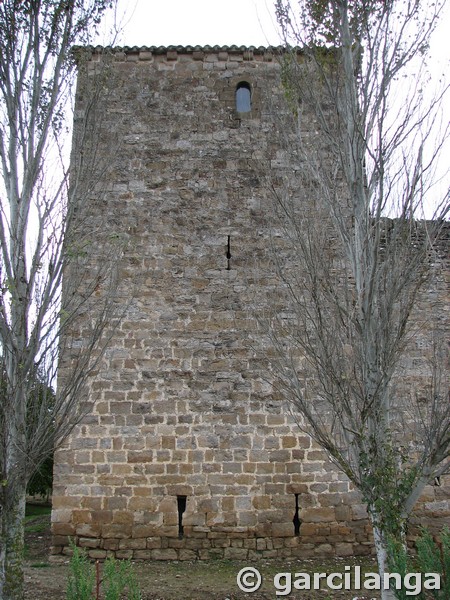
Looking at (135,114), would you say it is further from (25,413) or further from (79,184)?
(25,413)

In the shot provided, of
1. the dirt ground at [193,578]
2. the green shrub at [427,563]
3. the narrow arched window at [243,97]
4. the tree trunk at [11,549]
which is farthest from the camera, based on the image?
the narrow arched window at [243,97]

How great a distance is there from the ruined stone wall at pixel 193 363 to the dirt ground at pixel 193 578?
0.60 feet

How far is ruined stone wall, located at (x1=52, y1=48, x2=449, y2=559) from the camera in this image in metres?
6.76

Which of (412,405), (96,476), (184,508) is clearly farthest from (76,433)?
(412,405)

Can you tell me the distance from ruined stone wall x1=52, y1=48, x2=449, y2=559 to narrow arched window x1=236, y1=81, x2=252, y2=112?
0.07 meters

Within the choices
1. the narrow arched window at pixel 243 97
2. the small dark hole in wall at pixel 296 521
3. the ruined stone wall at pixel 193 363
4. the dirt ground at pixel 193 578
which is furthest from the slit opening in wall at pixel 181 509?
the narrow arched window at pixel 243 97

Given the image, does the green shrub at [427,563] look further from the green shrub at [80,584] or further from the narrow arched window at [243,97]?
the narrow arched window at [243,97]

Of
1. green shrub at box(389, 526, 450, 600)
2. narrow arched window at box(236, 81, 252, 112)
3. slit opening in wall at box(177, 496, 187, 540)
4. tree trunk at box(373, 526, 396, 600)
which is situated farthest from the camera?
narrow arched window at box(236, 81, 252, 112)

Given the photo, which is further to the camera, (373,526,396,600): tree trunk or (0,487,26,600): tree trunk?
(0,487,26,600): tree trunk

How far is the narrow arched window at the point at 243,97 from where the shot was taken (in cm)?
813

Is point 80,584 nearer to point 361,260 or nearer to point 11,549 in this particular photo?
point 11,549

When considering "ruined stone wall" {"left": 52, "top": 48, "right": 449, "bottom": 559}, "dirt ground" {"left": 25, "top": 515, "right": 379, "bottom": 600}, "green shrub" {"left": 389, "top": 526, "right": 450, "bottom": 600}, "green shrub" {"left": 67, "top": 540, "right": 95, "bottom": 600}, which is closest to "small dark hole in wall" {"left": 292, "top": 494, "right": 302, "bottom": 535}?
"ruined stone wall" {"left": 52, "top": 48, "right": 449, "bottom": 559}

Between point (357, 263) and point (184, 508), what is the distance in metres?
3.68

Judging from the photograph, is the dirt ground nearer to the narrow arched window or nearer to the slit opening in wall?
the slit opening in wall
